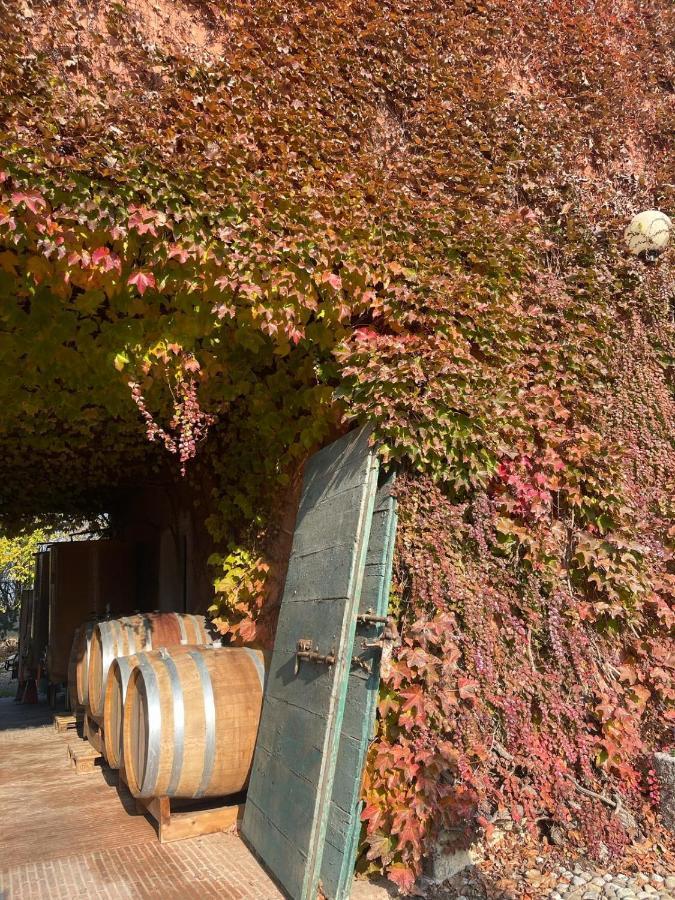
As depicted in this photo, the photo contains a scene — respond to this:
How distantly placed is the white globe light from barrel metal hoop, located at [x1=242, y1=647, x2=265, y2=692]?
12.6ft

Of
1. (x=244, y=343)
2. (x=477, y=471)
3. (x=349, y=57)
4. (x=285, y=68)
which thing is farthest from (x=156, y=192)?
(x=477, y=471)

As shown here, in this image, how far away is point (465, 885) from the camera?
3066 mm

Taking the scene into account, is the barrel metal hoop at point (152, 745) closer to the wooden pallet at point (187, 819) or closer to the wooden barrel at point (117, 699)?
the wooden pallet at point (187, 819)

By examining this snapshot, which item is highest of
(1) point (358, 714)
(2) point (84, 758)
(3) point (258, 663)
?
(1) point (358, 714)

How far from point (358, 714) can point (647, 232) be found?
154 inches

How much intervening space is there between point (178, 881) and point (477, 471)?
2395 mm

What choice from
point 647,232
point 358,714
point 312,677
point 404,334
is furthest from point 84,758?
point 647,232

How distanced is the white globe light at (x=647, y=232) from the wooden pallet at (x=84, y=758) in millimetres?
5511

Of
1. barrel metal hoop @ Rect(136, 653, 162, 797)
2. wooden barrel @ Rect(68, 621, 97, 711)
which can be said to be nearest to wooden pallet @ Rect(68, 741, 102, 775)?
wooden barrel @ Rect(68, 621, 97, 711)

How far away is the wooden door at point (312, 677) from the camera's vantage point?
2877 millimetres

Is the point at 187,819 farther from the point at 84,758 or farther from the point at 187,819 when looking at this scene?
the point at 84,758

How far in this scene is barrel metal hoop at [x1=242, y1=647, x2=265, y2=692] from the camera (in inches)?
150

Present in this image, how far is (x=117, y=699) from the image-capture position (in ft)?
13.1

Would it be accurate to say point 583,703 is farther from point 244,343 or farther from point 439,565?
point 244,343
